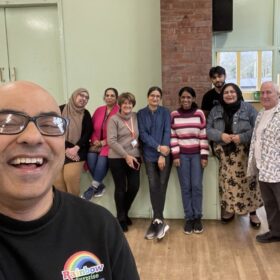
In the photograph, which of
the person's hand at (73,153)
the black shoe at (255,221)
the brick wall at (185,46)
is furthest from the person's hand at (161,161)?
the brick wall at (185,46)

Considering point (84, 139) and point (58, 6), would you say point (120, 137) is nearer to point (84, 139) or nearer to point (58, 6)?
point (84, 139)

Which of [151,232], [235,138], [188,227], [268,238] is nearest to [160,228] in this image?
[151,232]

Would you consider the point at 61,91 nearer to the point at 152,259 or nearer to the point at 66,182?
the point at 66,182

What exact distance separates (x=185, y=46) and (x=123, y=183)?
197 cm

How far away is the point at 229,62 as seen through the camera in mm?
6316

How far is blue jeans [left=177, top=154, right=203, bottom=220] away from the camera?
140 inches

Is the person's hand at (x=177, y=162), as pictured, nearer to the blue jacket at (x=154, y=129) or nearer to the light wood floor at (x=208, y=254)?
the blue jacket at (x=154, y=129)

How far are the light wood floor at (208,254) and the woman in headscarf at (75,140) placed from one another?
2.51 ft

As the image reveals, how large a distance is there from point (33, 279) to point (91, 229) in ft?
0.61

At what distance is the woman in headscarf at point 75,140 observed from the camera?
362cm

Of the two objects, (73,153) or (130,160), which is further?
(73,153)

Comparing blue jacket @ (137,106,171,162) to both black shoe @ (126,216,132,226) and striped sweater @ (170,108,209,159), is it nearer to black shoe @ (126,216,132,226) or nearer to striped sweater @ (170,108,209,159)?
striped sweater @ (170,108,209,159)

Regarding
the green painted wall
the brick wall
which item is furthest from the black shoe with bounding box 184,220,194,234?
the green painted wall

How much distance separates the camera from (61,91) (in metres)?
5.57
